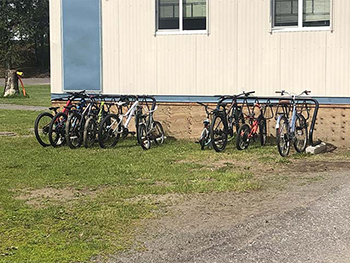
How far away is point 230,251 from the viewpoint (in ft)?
18.6

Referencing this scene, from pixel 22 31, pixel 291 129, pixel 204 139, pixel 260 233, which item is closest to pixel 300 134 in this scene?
pixel 291 129

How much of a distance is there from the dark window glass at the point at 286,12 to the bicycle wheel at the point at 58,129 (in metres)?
4.40

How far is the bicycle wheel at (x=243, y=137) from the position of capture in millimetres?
11977

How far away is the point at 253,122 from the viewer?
12484 millimetres

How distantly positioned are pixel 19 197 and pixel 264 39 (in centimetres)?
662

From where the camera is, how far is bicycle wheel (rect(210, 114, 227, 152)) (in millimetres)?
11750

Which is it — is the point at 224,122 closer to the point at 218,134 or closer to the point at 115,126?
the point at 218,134

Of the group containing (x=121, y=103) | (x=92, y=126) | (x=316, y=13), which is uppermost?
(x=316, y=13)

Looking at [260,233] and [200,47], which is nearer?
[260,233]

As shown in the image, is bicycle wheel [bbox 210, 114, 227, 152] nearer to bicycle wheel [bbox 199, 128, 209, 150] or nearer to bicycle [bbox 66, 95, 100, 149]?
bicycle wheel [bbox 199, 128, 209, 150]

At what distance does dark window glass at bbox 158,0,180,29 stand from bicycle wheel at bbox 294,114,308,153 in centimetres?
339

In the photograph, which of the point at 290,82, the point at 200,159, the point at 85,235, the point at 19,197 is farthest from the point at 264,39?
the point at 85,235

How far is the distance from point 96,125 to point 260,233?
266 inches

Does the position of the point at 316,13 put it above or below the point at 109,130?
above
